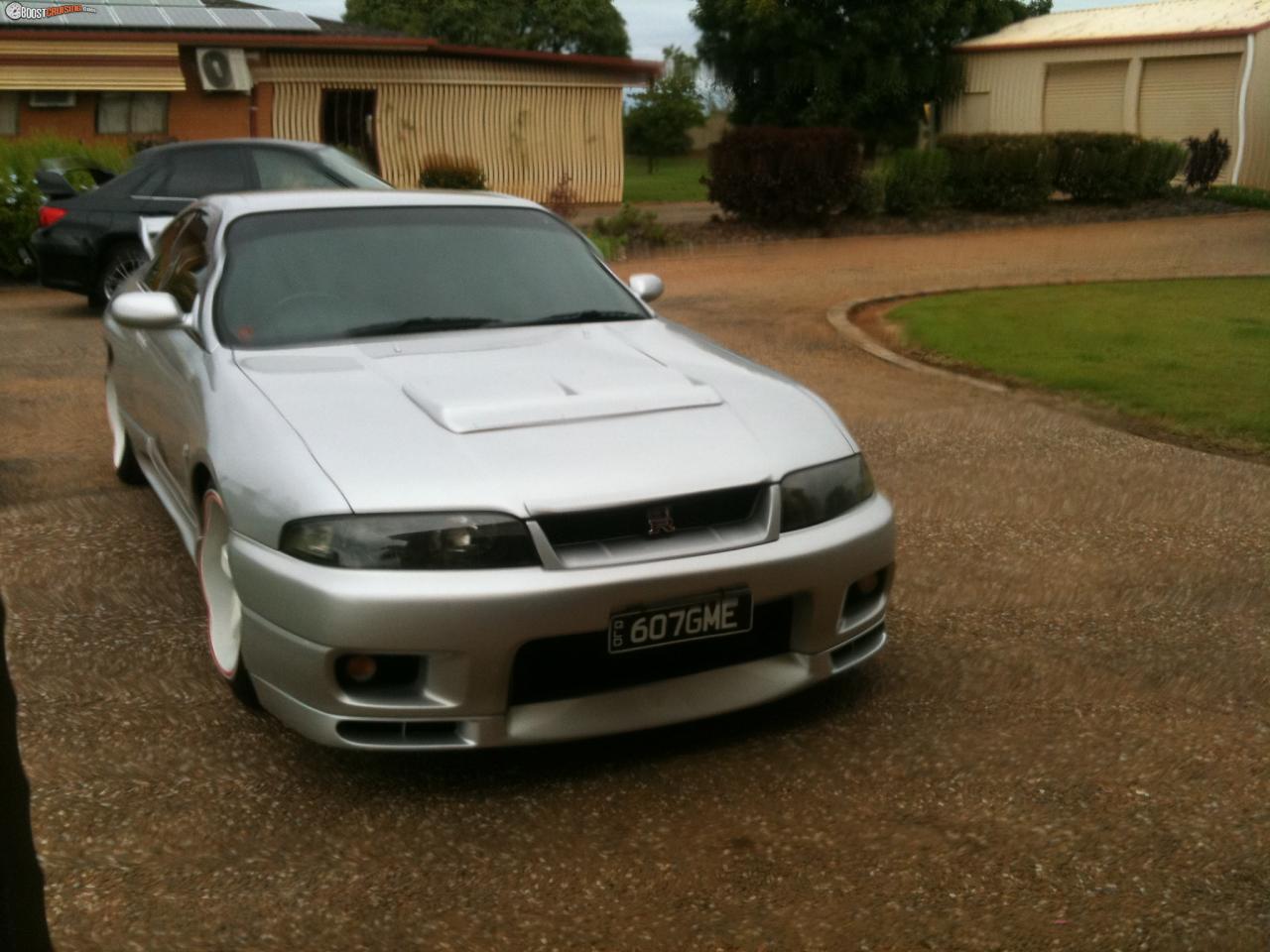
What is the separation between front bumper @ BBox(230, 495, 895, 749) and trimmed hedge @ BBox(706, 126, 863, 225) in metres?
16.2

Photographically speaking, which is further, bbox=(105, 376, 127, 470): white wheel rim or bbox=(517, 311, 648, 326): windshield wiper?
bbox=(105, 376, 127, 470): white wheel rim

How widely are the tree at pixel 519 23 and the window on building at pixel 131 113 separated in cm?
3997

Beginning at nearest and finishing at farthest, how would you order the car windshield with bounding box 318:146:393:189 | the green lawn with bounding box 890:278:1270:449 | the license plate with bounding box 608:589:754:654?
the license plate with bounding box 608:589:754:654
the green lawn with bounding box 890:278:1270:449
the car windshield with bounding box 318:146:393:189

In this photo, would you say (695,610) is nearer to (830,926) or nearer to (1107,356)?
(830,926)

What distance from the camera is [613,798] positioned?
3549 millimetres

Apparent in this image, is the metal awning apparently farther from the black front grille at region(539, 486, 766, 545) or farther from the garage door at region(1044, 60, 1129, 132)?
the black front grille at region(539, 486, 766, 545)

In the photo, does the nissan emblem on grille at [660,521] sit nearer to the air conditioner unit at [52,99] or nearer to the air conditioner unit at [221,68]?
the air conditioner unit at [221,68]

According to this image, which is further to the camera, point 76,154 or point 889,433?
point 76,154

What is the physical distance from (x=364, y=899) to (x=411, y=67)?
962 inches

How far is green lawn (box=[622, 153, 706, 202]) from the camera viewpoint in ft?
94.6

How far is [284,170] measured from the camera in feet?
39.3

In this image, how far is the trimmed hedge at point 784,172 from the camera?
63.5ft

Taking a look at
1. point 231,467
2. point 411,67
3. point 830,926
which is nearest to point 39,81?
point 411,67

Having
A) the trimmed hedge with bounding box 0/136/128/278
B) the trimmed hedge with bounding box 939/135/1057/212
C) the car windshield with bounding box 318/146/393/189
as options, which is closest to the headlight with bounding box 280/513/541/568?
the car windshield with bounding box 318/146/393/189
